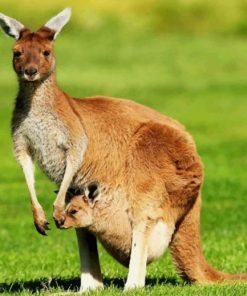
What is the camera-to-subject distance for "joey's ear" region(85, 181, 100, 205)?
7.98m

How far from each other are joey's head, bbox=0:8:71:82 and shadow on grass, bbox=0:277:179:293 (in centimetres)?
154

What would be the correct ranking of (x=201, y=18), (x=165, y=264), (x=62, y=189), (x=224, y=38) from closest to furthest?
(x=62, y=189) < (x=165, y=264) < (x=224, y=38) < (x=201, y=18)

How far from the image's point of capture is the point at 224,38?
43125 mm

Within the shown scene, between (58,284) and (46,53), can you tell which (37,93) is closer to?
(46,53)

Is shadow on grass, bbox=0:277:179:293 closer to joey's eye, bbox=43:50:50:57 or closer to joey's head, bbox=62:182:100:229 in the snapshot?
joey's head, bbox=62:182:100:229

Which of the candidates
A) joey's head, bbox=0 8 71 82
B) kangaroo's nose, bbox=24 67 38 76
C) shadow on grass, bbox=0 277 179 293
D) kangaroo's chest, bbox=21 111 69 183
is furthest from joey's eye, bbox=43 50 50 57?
shadow on grass, bbox=0 277 179 293

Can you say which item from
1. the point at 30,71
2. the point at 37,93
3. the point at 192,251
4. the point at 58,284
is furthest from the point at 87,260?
the point at 30,71

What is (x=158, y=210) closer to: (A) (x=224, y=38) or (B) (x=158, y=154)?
(B) (x=158, y=154)

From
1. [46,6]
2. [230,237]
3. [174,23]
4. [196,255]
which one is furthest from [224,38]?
[196,255]

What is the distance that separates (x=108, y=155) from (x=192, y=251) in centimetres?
90

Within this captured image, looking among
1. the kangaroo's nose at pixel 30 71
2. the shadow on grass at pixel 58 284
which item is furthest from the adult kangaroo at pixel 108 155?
the shadow on grass at pixel 58 284

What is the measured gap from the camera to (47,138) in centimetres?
788

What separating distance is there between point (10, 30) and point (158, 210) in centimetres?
160

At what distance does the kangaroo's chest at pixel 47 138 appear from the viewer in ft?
25.9
